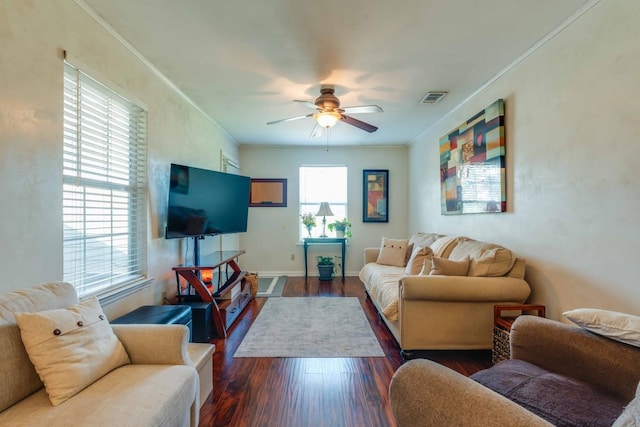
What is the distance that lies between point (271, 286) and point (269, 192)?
1.78 m

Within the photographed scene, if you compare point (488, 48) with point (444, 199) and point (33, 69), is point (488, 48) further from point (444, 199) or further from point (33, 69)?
point (33, 69)

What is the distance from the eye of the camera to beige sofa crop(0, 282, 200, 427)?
40.6 inches

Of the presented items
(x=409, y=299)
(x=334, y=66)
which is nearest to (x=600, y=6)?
(x=334, y=66)

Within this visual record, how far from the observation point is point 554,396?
1.12 m

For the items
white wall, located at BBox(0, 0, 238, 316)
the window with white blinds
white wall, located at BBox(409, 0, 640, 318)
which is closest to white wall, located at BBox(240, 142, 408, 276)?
white wall, located at BBox(409, 0, 640, 318)

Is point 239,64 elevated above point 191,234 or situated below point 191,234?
above

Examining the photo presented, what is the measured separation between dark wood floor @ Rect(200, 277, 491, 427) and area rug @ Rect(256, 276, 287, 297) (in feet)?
4.85

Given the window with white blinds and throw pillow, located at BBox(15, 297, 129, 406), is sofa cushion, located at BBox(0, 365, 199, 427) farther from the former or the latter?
the window with white blinds

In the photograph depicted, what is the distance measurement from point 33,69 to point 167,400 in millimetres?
1794

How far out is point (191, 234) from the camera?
289 centimetres

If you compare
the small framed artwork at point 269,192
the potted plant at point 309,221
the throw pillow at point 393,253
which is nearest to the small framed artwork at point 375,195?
the potted plant at point 309,221

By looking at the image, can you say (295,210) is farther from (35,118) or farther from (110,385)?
(110,385)

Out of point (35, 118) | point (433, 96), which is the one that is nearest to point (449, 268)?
point (433, 96)

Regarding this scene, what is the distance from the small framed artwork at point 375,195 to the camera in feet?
18.2
